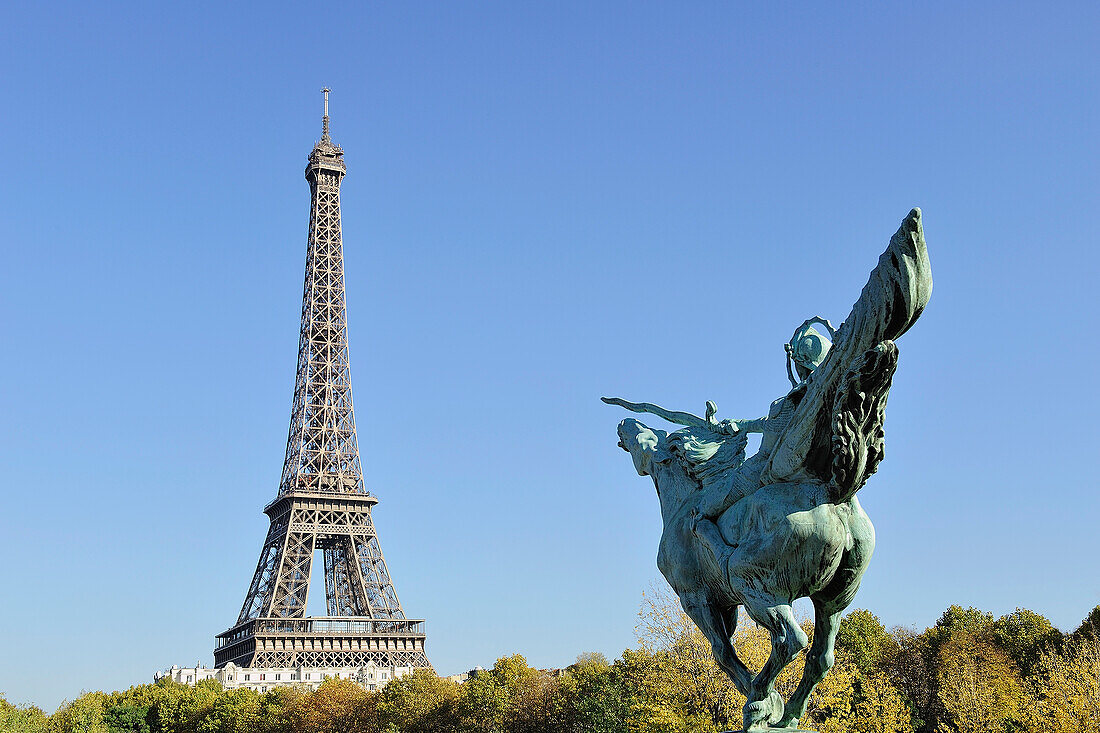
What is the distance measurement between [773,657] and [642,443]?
191cm

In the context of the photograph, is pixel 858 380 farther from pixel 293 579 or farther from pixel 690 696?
pixel 293 579

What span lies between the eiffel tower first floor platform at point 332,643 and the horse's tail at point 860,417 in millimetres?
48821

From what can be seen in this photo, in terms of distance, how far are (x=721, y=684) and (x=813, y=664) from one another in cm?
1380

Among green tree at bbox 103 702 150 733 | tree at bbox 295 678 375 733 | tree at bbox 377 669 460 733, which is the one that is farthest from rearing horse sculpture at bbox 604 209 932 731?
green tree at bbox 103 702 150 733

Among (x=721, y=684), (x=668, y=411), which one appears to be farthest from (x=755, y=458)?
(x=721, y=684)

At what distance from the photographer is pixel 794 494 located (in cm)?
661

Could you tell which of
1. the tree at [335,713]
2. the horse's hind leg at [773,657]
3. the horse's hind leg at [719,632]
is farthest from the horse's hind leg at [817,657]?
the tree at [335,713]

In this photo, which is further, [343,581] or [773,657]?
[343,581]

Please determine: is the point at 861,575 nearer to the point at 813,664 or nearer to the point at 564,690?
the point at 813,664

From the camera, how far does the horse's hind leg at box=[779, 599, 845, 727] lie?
703 cm

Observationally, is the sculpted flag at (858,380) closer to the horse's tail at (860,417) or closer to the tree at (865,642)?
the horse's tail at (860,417)

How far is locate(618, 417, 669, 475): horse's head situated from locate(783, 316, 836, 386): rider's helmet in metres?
1.08

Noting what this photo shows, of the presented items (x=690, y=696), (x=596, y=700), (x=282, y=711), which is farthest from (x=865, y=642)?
(x=282, y=711)

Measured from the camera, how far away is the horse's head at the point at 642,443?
7.87m
